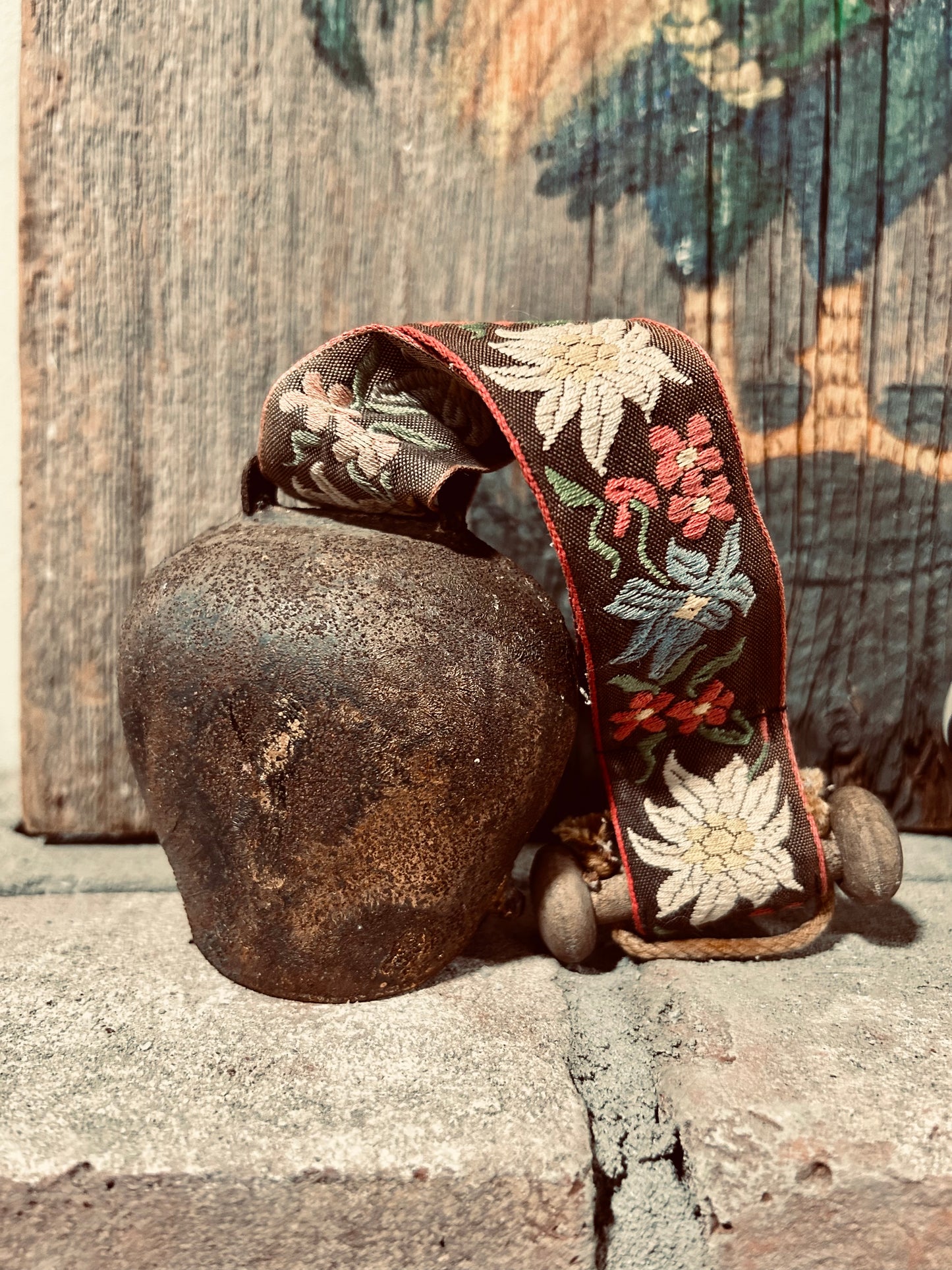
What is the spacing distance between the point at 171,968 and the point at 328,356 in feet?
1.99

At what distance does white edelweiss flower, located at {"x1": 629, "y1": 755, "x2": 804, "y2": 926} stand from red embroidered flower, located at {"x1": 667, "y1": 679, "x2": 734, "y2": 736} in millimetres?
42

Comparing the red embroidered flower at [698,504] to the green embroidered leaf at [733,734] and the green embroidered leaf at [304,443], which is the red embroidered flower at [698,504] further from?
the green embroidered leaf at [304,443]

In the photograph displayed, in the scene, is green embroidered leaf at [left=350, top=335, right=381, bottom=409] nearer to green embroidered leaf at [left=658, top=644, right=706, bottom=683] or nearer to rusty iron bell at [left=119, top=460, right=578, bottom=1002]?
rusty iron bell at [left=119, top=460, right=578, bottom=1002]

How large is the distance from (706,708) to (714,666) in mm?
47

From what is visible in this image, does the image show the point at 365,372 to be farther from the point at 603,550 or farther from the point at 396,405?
the point at 603,550

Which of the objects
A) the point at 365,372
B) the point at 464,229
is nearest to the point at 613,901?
the point at 365,372

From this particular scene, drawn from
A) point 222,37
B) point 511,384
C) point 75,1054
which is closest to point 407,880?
point 75,1054

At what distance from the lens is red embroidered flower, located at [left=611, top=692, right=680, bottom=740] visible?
956 mm

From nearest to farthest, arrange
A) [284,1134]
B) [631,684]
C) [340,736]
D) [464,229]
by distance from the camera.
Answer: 1. [284,1134]
2. [340,736]
3. [631,684]
4. [464,229]

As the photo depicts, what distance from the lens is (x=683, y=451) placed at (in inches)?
35.7

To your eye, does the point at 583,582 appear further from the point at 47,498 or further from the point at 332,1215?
the point at 47,498

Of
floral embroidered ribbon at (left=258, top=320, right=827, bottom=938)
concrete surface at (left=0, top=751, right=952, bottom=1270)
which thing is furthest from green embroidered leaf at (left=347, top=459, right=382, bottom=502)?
concrete surface at (left=0, top=751, right=952, bottom=1270)

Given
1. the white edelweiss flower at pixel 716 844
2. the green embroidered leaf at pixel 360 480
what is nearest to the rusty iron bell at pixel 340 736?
the green embroidered leaf at pixel 360 480

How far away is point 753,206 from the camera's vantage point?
111cm
